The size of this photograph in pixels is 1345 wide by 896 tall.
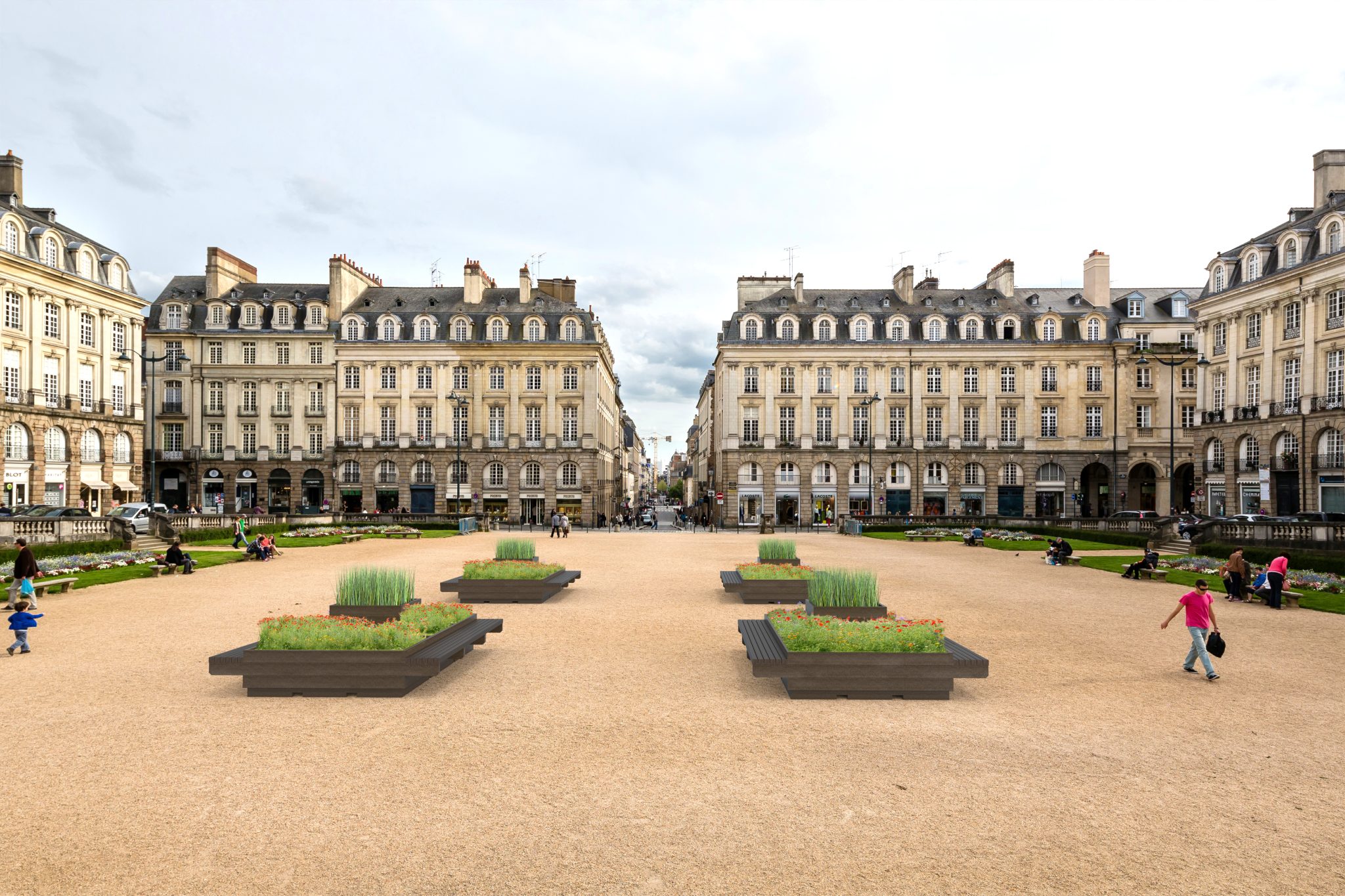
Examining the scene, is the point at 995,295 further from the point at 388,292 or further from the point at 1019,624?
the point at 1019,624

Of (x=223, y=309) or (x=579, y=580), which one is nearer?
(x=579, y=580)

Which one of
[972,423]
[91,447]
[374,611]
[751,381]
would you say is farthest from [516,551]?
[972,423]

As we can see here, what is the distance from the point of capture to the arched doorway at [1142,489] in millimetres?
68562

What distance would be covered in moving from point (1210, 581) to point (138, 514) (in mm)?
46470

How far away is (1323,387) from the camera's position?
48.3 meters

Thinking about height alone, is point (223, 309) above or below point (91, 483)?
above

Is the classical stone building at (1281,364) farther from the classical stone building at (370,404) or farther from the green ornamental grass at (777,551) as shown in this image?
the classical stone building at (370,404)

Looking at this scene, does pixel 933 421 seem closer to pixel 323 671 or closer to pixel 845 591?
pixel 845 591

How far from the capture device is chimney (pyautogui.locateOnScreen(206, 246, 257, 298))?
235 feet

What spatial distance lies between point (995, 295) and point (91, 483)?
239ft

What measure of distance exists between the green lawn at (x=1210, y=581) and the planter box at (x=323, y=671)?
1976 cm

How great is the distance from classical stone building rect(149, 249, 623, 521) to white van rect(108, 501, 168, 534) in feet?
84.6

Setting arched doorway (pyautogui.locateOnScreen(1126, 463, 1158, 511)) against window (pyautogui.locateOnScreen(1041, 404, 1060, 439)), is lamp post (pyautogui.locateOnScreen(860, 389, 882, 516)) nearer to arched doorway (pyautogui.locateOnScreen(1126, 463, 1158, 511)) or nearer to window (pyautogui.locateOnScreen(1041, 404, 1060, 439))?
window (pyautogui.locateOnScreen(1041, 404, 1060, 439))

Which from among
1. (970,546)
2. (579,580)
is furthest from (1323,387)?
(579,580)
